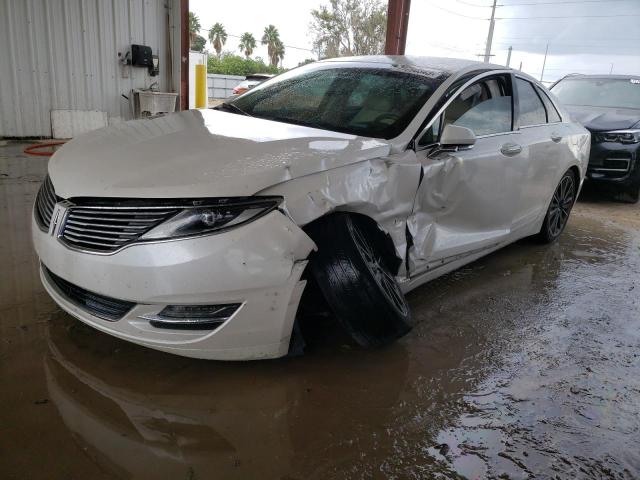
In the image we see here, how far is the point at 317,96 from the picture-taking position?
3.14 metres

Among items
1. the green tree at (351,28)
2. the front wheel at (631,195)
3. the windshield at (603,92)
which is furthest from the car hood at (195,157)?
the green tree at (351,28)

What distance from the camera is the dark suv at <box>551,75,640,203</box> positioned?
6676mm

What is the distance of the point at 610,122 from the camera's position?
22.5ft

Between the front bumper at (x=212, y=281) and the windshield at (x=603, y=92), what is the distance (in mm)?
7013

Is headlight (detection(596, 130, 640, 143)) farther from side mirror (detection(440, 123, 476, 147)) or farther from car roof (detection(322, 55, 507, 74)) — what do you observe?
side mirror (detection(440, 123, 476, 147))

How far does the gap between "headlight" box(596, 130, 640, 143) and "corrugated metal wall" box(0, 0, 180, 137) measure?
7.30 metres

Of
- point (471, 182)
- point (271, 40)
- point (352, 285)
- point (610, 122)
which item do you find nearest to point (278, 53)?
point (271, 40)

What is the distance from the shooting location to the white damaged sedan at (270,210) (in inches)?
74.7

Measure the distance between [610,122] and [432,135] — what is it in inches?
209

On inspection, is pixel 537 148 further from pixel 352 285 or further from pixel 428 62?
pixel 352 285

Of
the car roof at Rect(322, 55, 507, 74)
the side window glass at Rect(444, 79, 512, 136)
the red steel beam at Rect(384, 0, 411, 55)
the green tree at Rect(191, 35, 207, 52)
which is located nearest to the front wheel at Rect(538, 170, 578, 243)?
the side window glass at Rect(444, 79, 512, 136)

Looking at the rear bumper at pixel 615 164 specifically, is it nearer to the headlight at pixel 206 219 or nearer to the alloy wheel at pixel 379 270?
the alloy wheel at pixel 379 270

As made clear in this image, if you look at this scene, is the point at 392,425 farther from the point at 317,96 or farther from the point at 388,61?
the point at 388,61

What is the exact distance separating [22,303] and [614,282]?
157 inches
